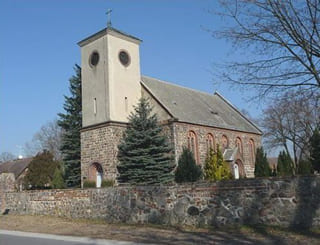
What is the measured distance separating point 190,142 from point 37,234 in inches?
634

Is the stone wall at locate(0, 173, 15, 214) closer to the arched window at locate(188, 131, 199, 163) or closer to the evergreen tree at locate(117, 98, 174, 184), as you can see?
the evergreen tree at locate(117, 98, 174, 184)

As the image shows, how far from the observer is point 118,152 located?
2502 cm

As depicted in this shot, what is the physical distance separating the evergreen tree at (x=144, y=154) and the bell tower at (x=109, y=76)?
1.81 m

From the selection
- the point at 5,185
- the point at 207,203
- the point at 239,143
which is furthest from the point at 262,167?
the point at 5,185

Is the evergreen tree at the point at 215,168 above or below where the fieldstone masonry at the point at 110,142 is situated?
below

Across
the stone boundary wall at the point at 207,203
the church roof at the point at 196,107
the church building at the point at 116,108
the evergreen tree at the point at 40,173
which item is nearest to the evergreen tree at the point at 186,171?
the stone boundary wall at the point at 207,203

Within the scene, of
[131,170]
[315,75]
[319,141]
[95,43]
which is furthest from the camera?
[95,43]

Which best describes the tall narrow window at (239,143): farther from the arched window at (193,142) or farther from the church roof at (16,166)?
the church roof at (16,166)

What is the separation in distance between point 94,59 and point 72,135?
7002mm

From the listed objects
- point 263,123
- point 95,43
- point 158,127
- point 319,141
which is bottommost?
point 319,141

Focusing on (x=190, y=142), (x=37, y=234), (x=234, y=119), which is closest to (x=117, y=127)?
(x=190, y=142)

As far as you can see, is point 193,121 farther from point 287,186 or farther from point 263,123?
point 263,123

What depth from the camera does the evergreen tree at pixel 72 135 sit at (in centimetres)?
2930

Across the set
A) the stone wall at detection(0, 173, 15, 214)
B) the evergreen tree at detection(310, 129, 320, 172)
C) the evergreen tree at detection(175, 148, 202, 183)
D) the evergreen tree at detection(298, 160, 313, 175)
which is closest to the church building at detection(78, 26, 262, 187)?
the stone wall at detection(0, 173, 15, 214)
